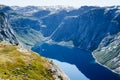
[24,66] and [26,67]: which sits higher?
[24,66]

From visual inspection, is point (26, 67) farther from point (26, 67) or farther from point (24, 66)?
point (24, 66)

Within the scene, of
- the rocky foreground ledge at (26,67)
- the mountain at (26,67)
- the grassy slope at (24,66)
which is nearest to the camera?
the grassy slope at (24,66)

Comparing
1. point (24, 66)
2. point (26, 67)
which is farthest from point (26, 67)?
point (24, 66)

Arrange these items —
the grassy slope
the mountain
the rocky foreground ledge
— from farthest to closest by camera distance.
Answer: the mountain, the rocky foreground ledge, the grassy slope

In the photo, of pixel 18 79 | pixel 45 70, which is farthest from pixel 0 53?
pixel 18 79

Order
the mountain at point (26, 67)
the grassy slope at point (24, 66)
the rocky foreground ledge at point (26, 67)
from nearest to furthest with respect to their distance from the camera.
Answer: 1. the grassy slope at point (24, 66)
2. the rocky foreground ledge at point (26, 67)
3. the mountain at point (26, 67)

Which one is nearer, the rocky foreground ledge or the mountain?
the rocky foreground ledge

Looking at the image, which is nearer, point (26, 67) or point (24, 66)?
point (26, 67)

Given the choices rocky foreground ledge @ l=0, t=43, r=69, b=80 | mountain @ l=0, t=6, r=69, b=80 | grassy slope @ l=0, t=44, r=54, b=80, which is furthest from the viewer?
mountain @ l=0, t=6, r=69, b=80
